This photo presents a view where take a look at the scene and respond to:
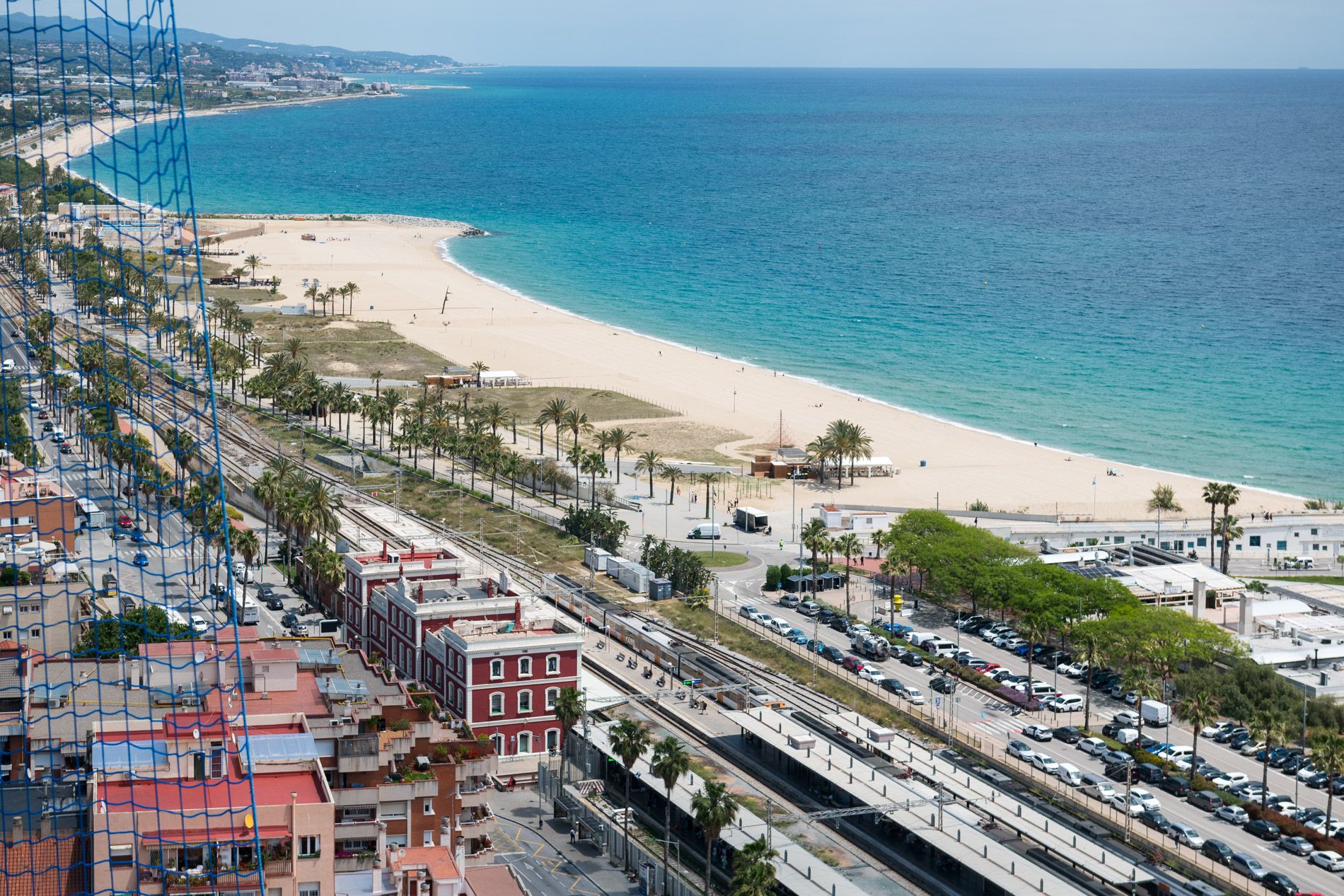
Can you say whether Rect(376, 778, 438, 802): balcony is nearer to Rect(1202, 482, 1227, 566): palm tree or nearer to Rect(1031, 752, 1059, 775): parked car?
Rect(1031, 752, 1059, 775): parked car

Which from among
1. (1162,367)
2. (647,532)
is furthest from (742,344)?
(647,532)

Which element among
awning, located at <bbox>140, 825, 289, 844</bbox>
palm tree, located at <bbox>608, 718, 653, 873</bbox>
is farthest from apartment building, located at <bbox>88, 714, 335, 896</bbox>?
palm tree, located at <bbox>608, 718, 653, 873</bbox>

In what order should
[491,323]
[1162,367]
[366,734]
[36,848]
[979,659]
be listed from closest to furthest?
[36,848] → [366,734] → [979,659] → [1162,367] → [491,323]

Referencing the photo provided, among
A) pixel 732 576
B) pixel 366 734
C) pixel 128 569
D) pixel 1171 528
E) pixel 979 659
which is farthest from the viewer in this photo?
pixel 1171 528

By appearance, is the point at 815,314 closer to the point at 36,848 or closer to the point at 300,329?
the point at 300,329

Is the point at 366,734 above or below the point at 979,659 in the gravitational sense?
above

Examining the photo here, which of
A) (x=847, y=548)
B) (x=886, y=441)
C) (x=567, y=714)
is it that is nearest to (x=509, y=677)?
(x=567, y=714)
